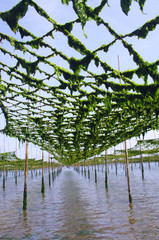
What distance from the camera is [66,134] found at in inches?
453

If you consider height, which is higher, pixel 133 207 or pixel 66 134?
pixel 66 134

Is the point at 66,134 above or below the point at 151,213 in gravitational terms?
above

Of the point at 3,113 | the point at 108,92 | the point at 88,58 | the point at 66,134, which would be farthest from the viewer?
the point at 66,134

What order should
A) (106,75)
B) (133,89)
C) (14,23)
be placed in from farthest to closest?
(133,89) → (106,75) → (14,23)

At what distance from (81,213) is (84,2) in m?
12.4

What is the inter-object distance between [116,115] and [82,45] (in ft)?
15.2

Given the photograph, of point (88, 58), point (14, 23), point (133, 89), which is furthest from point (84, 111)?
point (14, 23)

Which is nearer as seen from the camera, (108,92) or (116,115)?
(108,92)

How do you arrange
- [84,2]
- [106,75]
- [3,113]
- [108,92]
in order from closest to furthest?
[84,2] → [106,75] → [108,92] → [3,113]

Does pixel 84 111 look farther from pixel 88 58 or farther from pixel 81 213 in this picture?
pixel 81 213

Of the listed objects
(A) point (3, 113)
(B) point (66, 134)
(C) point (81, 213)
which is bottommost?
(C) point (81, 213)

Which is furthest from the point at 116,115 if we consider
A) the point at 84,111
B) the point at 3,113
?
the point at 3,113

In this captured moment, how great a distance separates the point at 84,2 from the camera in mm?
2902

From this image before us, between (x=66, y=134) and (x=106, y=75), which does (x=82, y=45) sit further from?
(x=66, y=134)
